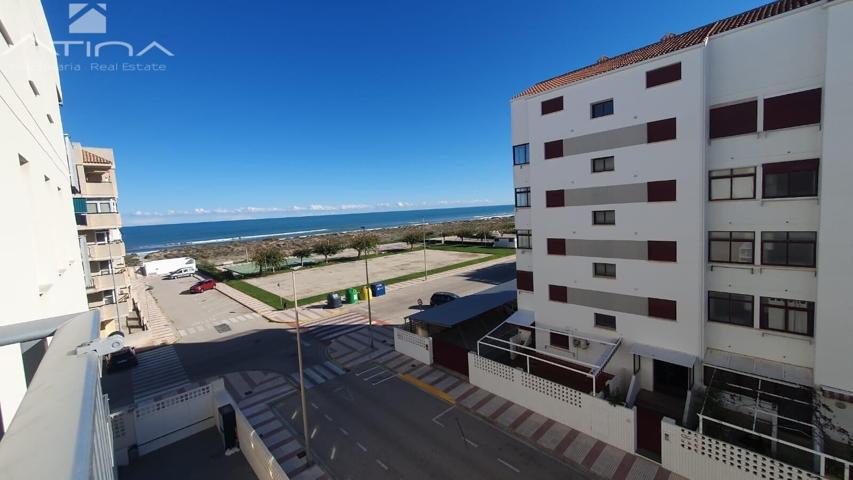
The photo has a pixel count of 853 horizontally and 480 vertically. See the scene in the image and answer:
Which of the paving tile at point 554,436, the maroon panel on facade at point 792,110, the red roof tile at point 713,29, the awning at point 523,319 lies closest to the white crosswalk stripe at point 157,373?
the awning at point 523,319

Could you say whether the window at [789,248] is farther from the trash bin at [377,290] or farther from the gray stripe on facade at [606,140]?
the trash bin at [377,290]

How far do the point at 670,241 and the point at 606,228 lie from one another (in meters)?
2.80

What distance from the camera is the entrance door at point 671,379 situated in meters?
17.3

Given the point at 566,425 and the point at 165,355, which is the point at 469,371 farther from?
the point at 165,355

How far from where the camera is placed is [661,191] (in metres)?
16.8

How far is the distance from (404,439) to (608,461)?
796cm

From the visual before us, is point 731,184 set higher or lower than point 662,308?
higher

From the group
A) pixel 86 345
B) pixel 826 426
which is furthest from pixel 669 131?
pixel 86 345

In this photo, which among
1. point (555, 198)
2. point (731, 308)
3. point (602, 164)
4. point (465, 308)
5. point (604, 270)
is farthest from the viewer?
point (465, 308)

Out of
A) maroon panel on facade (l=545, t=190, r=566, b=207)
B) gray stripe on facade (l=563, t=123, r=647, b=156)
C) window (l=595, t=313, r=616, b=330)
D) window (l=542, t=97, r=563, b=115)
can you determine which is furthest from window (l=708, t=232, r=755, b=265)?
window (l=542, t=97, r=563, b=115)

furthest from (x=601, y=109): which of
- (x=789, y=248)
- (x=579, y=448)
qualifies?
(x=579, y=448)

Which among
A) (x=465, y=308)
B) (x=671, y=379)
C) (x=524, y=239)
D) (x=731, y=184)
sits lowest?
(x=671, y=379)

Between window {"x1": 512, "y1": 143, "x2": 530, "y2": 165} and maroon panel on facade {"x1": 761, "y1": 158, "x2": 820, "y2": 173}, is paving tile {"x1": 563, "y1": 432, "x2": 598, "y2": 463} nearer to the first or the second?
maroon panel on facade {"x1": 761, "y1": 158, "x2": 820, "y2": 173}

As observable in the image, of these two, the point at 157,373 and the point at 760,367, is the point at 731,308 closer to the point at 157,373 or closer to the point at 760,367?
the point at 760,367
